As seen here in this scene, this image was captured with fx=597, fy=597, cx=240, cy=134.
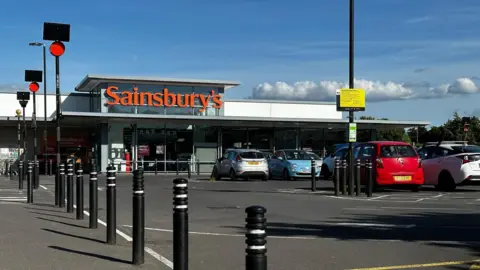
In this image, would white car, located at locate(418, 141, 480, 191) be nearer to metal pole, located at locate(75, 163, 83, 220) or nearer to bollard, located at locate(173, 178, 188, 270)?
metal pole, located at locate(75, 163, 83, 220)

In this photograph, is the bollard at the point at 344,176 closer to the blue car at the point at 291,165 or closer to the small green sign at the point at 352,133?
the small green sign at the point at 352,133

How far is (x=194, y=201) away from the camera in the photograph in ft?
52.6

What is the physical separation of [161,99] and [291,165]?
14.3m

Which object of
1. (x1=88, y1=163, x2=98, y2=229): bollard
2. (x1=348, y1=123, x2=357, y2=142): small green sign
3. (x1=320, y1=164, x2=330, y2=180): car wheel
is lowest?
(x1=320, y1=164, x2=330, y2=180): car wheel

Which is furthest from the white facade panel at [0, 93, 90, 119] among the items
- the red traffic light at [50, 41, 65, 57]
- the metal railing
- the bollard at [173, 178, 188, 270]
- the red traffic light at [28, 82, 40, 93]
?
the bollard at [173, 178, 188, 270]

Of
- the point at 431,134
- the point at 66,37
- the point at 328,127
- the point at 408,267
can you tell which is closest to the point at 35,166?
the point at 66,37

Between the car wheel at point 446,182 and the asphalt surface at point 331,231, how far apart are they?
227 cm

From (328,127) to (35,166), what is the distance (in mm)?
24772

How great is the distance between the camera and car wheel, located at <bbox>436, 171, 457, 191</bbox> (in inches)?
744

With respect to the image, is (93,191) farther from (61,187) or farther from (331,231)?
(61,187)

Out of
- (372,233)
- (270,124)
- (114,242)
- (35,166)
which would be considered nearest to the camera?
(114,242)

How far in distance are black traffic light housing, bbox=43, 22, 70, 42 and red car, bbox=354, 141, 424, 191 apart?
32.0 ft

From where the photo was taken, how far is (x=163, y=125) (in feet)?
124

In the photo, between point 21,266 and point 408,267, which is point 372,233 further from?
point 21,266
